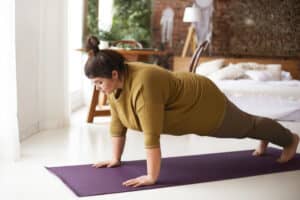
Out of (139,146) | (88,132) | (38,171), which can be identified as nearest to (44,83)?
(88,132)

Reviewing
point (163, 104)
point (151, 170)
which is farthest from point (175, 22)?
point (151, 170)

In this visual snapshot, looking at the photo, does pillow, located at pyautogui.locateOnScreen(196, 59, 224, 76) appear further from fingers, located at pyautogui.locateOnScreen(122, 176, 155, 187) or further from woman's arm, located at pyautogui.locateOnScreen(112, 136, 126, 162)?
fingers, located at pyautogui.locateOnScreen(122, 176, 155, 187)

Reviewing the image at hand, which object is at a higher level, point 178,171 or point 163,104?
point 163,104

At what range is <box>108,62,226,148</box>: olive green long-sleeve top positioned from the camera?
7.42 ft

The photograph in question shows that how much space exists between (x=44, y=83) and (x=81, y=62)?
6.08 feet

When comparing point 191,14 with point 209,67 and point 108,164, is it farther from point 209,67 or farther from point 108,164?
point 108,164

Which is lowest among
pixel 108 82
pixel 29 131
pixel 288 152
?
pixel 29 131

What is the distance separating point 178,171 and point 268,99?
8.42ft

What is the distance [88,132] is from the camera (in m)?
3.78

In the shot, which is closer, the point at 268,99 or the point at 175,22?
the point at 268,99

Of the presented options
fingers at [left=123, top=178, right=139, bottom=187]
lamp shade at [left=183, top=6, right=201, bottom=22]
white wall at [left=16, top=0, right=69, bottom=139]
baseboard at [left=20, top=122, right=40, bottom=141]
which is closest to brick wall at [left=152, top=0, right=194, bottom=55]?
lamp shade at [left=183, top=6, right=201, bottom=22]

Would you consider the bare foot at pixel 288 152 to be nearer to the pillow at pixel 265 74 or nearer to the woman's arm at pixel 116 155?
the woman's arm at pixel 116 155

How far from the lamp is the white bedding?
1793 mm

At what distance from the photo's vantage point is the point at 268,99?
4918 mm
